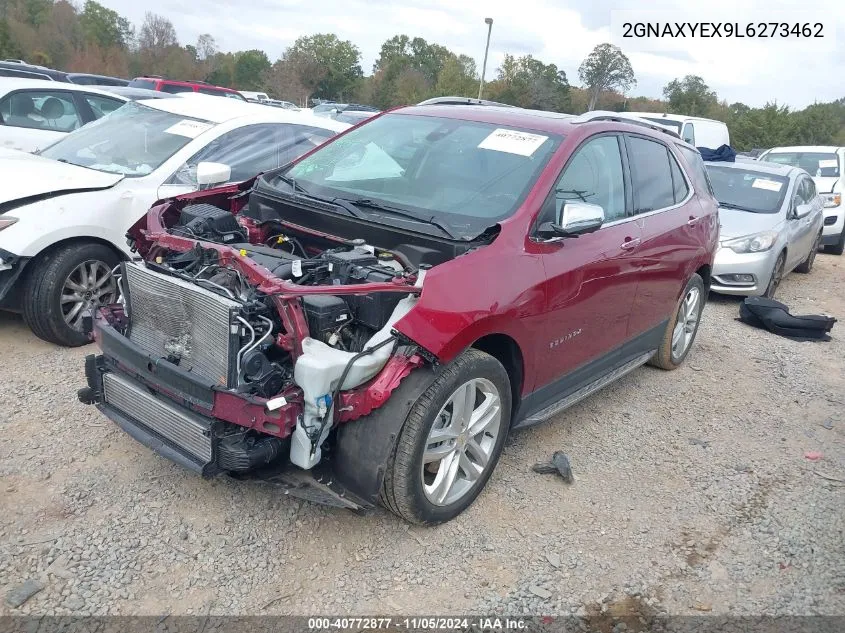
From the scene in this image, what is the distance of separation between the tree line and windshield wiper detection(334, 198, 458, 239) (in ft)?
113

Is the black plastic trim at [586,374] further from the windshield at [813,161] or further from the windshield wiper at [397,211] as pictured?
the windshield at [813,161]

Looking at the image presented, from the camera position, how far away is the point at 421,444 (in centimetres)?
293

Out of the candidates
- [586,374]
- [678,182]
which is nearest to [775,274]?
[678,182]

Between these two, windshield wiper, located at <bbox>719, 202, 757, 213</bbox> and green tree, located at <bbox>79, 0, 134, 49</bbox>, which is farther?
green tree, located at <bbox>79, 0, 134, 49</bbox>

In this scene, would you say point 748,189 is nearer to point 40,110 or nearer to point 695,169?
point 695,169

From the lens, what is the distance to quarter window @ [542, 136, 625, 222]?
3.67 m

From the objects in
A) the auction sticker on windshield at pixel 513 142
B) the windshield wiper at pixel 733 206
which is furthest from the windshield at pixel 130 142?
the windshield wiper at pixel 733 206

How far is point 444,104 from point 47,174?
118 inches

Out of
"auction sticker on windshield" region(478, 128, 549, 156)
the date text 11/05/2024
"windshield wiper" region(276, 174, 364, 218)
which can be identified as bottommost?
the date text 11/05/2024

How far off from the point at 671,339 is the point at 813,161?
10.1 metres

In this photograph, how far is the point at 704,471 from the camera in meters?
4.11

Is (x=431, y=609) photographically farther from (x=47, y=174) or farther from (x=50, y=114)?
(x=50, y=114)

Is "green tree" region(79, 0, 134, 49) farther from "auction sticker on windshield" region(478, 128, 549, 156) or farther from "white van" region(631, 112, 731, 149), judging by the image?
"auction sticker on windshield" region(478, 128, 549, 156)

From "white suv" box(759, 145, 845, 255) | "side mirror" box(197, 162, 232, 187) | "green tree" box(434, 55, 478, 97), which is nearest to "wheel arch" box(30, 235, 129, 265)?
"side mirror" box(197, 162, 232, 187)
